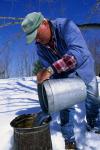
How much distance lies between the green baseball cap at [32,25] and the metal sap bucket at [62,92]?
1.50ft

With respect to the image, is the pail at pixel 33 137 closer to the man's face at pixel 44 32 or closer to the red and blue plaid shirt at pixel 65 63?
the red and blue plaid shirt at pixel 65 63

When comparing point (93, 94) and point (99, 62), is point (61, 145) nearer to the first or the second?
point (93, 94)

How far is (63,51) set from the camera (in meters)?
3.75

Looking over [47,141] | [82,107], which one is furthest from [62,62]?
[82,107]

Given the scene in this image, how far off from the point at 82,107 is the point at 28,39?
10.4ft

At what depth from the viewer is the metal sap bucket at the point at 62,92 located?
10.8ft

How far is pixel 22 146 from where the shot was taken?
3.68 meters

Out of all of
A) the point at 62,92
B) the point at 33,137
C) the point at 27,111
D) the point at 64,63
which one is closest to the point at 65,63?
the point at 64,63

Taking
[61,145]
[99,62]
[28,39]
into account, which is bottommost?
[61,145]

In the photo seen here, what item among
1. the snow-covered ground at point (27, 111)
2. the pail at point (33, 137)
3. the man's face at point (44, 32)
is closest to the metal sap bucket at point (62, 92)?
the pail at point (33, 137)

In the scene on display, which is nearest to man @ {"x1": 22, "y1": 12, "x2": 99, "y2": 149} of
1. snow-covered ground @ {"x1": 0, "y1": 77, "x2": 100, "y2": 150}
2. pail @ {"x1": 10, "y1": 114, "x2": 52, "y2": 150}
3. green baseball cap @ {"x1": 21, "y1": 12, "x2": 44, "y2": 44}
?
green baseball cap @ {"x1": 21, "y1": 12, "x2": 44, "y2": 44}

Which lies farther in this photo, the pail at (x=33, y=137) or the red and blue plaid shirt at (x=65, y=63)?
the pail at (x=33, y=137)

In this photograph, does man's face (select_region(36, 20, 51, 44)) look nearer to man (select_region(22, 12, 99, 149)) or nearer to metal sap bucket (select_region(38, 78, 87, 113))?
man (select_region(22, 12, 99, 149))

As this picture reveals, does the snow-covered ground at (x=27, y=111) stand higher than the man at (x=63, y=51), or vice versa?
the man at (x=63, y=51)
